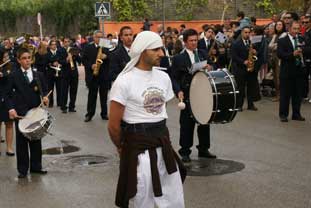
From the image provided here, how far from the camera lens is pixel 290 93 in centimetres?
1307

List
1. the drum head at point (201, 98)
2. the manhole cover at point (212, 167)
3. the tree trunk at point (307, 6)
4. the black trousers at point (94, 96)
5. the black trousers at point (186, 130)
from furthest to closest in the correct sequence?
the tree trunk at point (307, 6) → the black trousers at point (94, 96) → the black trousers at point (186, 130) → the manhole cover at point (212, 167) → the drum head at point (201, 98)

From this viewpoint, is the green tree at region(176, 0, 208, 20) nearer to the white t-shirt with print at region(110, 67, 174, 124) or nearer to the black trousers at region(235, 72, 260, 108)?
the black trousers at region(235, 72, 260, 108)

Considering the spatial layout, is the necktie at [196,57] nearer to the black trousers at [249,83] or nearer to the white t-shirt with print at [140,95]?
the white t-shirt with print at [140,95]

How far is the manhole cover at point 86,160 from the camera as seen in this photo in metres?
9.87

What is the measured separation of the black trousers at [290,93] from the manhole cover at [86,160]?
438 centimetres

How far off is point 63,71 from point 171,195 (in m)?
11.6

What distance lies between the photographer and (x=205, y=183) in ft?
27.2

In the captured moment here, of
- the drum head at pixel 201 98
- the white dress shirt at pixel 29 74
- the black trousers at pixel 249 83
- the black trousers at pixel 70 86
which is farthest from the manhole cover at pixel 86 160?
the black trousers at pixel 70 86

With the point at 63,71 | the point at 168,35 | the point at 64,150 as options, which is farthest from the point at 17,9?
the point at 64,150

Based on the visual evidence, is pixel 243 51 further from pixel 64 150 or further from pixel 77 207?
pixel 77 207

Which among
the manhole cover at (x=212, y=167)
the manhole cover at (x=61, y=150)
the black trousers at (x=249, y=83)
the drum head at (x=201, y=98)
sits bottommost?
the manhole cover at (x=61, y=150)

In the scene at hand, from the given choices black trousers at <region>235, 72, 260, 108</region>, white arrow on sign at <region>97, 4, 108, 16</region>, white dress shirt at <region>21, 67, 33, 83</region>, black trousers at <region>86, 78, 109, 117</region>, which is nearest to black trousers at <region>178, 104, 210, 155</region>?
white dress shirt at <region>21, 67, 33, 83</region>

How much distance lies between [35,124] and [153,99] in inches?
135

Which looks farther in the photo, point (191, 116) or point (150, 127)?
point (191, 116)
